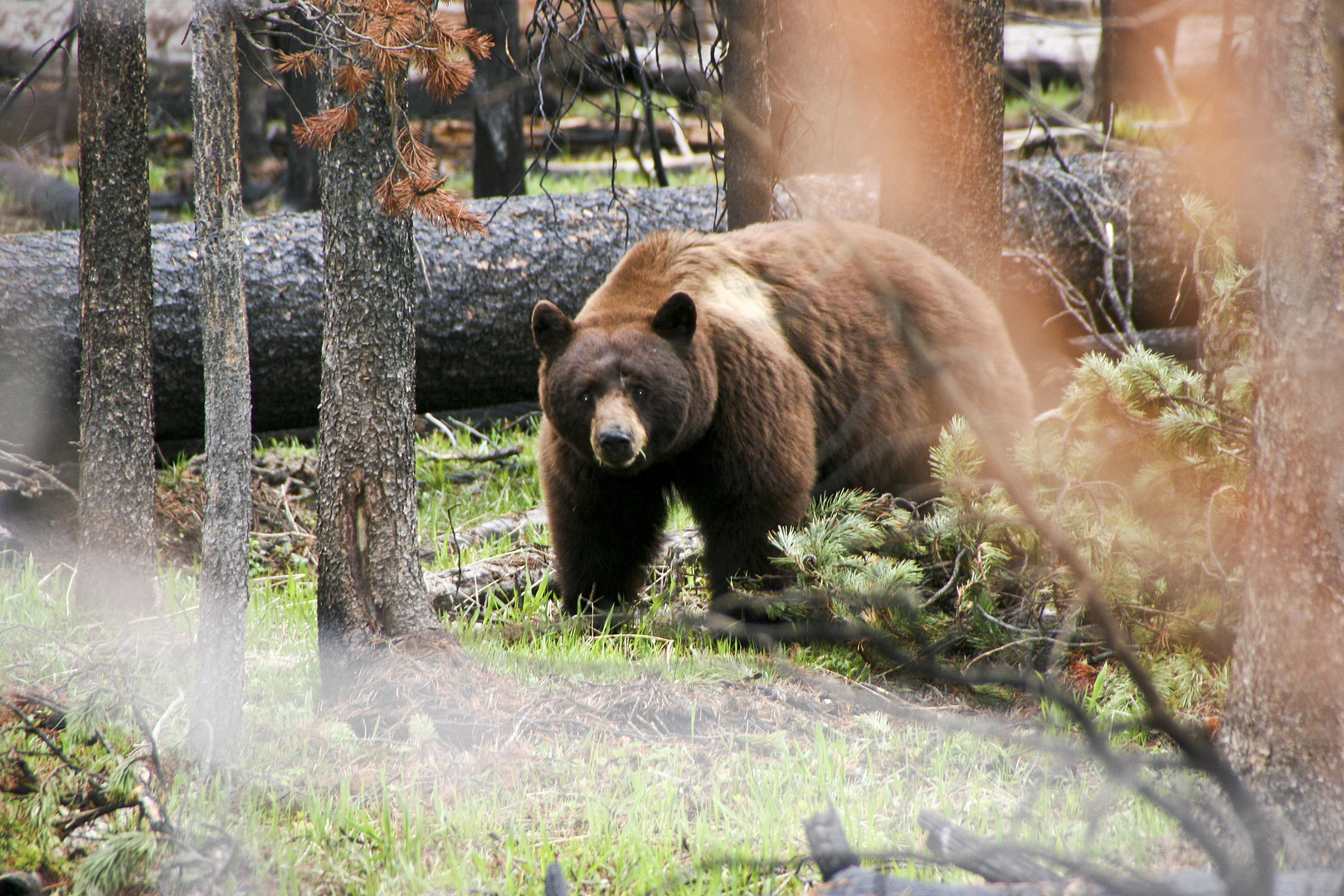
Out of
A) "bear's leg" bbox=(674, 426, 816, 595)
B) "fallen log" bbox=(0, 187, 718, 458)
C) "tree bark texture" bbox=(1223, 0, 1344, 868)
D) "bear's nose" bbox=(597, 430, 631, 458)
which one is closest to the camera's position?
"tree bark texture" bbox=(1223, 0, 1344, 868)

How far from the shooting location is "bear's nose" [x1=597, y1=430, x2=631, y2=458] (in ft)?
→ 12.6

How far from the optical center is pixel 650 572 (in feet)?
16.6

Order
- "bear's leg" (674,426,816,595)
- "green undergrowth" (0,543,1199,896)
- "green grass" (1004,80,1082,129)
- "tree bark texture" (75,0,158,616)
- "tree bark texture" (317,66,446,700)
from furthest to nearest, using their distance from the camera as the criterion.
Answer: "green grass" (1004,80,1082,129), "bear's leg" (674,426,816,595), "tree bark texture" (75,0,158,616), "tree bark texture" (317,66,446,700), "green undergrowth" (0,543,1199,896)

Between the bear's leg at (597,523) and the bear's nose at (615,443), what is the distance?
424mm

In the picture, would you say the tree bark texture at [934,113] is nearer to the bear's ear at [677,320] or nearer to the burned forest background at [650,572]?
the burned forest background at [650,572]

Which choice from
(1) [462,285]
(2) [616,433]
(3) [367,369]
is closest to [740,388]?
(2) [616,433]

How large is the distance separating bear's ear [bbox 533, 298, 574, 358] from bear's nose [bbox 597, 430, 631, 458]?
548mm

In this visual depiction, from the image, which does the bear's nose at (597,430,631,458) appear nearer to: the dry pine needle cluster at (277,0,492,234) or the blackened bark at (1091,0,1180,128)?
the dry pine needle cluster at (277,0,492,234)

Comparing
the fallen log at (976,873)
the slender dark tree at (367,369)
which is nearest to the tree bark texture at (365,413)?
the slender dark tree at (367,369)

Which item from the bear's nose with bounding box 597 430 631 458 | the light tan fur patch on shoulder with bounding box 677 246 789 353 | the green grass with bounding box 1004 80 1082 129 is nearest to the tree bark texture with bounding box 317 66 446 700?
the bear's nose with bounding box 597 430 631 458

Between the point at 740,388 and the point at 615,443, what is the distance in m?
0.70

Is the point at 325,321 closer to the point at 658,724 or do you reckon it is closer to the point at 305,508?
the point at 658,724

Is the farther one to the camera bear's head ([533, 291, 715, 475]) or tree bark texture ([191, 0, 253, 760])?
bear's head ([533, 291, 715, 475])

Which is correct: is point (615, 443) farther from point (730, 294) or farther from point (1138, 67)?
point (1138, 67)
